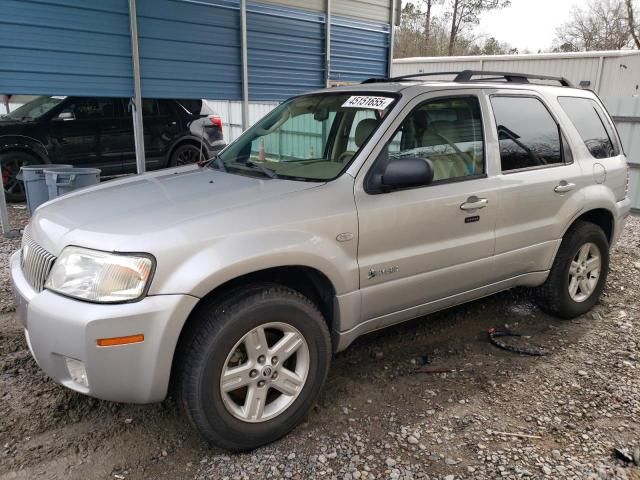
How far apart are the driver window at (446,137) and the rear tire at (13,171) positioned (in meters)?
6.86

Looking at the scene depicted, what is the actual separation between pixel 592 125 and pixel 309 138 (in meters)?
2.42

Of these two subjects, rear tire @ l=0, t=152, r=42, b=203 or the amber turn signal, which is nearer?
the amber turn signal

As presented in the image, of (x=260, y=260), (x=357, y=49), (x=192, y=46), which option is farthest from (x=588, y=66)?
(x=260, y=260)

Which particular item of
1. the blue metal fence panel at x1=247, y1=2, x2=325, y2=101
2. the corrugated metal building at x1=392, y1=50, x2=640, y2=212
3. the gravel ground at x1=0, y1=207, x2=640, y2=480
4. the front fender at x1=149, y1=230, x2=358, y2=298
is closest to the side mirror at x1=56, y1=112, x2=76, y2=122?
the blue metal fence panel at x1=247, y1=2, x2=325, y2=101

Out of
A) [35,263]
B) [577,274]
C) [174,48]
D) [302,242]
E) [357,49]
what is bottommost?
[577,274]

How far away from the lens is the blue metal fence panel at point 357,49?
29.5ft

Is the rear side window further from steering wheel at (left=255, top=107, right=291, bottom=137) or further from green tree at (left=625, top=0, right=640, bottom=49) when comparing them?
green tree at (left=625, top=0, right=640, bottom=49)

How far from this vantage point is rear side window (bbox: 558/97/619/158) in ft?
14.0

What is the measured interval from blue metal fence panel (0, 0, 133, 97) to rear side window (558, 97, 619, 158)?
507 centimetres

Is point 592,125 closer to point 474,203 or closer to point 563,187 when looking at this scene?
point 563,187

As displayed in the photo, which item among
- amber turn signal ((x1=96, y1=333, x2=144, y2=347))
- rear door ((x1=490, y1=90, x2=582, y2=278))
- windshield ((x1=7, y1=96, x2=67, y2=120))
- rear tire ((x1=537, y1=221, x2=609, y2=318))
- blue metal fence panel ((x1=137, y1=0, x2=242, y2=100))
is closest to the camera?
amber turn signal ((x1=96, y1=333, x2=144, y2=347))

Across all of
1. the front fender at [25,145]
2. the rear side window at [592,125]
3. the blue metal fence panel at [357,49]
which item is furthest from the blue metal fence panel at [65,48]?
the rear side window at [592,125]

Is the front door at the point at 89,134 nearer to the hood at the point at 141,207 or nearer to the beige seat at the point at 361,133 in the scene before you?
the hood at the point at 141,207

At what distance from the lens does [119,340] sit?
7.57 feet
